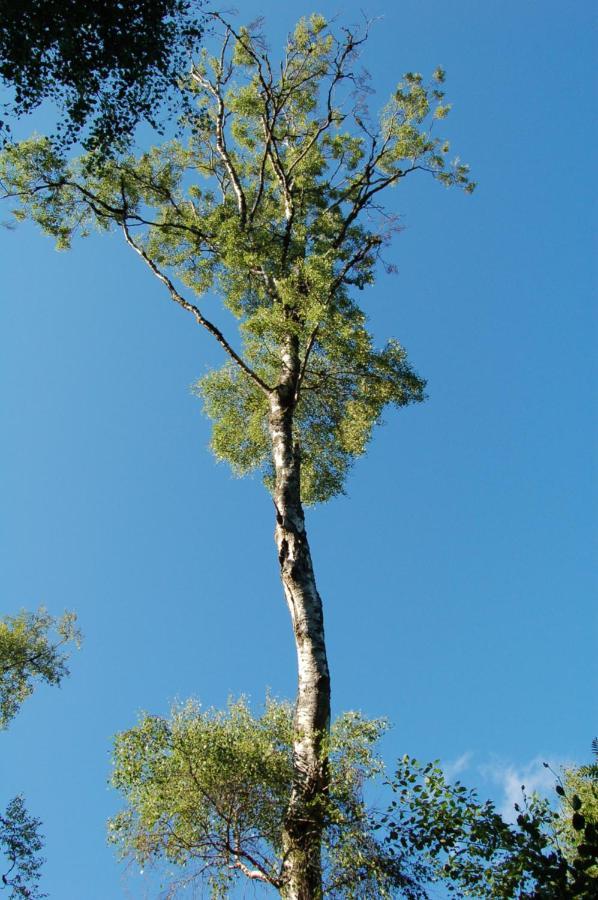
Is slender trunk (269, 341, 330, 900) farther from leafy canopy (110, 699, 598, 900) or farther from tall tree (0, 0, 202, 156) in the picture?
tall tree (0, 0, 202, 156)

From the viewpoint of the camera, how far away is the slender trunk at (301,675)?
8.33 m

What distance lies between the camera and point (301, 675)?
410 inches

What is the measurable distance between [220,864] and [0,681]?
15141mm

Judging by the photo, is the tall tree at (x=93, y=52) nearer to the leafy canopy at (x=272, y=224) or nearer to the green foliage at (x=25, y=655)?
the leafy canopy at (x=272, y=224)

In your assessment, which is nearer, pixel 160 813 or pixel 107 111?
pixel 160 813

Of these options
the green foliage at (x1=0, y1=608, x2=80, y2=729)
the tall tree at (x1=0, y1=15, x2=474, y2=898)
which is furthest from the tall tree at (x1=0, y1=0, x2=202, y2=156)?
the green foliage at (x1=0, y1=608, x2=80, y2=729)

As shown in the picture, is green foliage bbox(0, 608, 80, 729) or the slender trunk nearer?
the slender trunk

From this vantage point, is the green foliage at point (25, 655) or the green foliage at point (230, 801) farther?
the green foliage at point (25, 655)

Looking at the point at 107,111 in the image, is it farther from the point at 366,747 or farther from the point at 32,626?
the point at 32,626

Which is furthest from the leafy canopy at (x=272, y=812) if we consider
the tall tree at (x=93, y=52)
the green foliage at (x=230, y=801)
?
the tall tree at (x=93, y=52)

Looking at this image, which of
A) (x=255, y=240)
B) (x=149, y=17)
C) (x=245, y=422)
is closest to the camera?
(x=149, y=17)

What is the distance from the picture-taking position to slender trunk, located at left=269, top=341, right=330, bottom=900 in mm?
8328

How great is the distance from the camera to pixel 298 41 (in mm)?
19797

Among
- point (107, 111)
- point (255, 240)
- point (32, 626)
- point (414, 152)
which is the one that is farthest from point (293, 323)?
point (32, 626)
